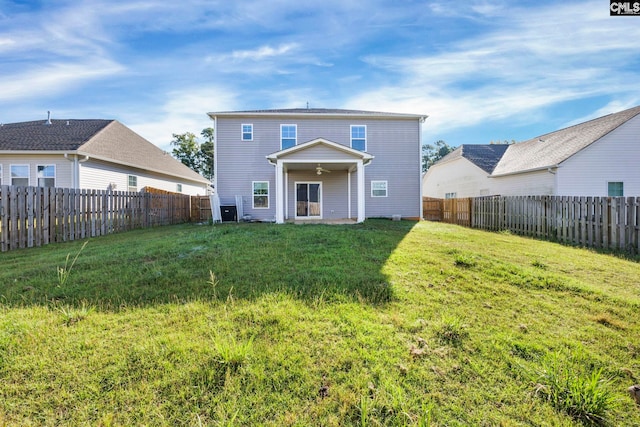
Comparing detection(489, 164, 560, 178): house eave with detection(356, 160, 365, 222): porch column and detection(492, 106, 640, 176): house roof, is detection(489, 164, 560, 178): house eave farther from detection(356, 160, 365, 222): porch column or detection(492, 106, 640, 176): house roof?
detection(356, 160, 365, 222): porch column

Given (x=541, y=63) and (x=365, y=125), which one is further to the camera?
(x=365, y=125)

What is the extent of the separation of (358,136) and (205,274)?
1346cm

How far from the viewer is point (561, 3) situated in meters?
7.43

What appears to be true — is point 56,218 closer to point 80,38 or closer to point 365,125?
point 80,38

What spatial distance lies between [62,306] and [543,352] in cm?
516

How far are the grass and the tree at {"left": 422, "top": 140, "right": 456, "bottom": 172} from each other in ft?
164

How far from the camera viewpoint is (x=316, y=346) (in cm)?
259

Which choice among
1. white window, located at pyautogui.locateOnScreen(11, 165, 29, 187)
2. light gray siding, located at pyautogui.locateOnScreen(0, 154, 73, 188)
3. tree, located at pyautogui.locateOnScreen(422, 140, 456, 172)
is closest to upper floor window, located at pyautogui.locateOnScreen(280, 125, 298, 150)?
light gray siding, located at pyautogui.locateOnScreen(0, 154, 73, 188)

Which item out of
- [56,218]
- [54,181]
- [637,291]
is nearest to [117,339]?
[637,291]

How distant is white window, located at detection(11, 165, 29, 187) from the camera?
13992 millimetres

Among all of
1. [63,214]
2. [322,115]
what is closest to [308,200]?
[322,115]

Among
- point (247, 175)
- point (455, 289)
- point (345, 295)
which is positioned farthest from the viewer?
point (247, 175)

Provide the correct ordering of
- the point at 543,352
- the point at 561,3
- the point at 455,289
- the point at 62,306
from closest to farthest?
the point at 543,352 < the point at 62,306 < the point at 455,289 < the point at 561,3

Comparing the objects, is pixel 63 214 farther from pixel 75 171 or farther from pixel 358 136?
Answer: pixel 358 136
